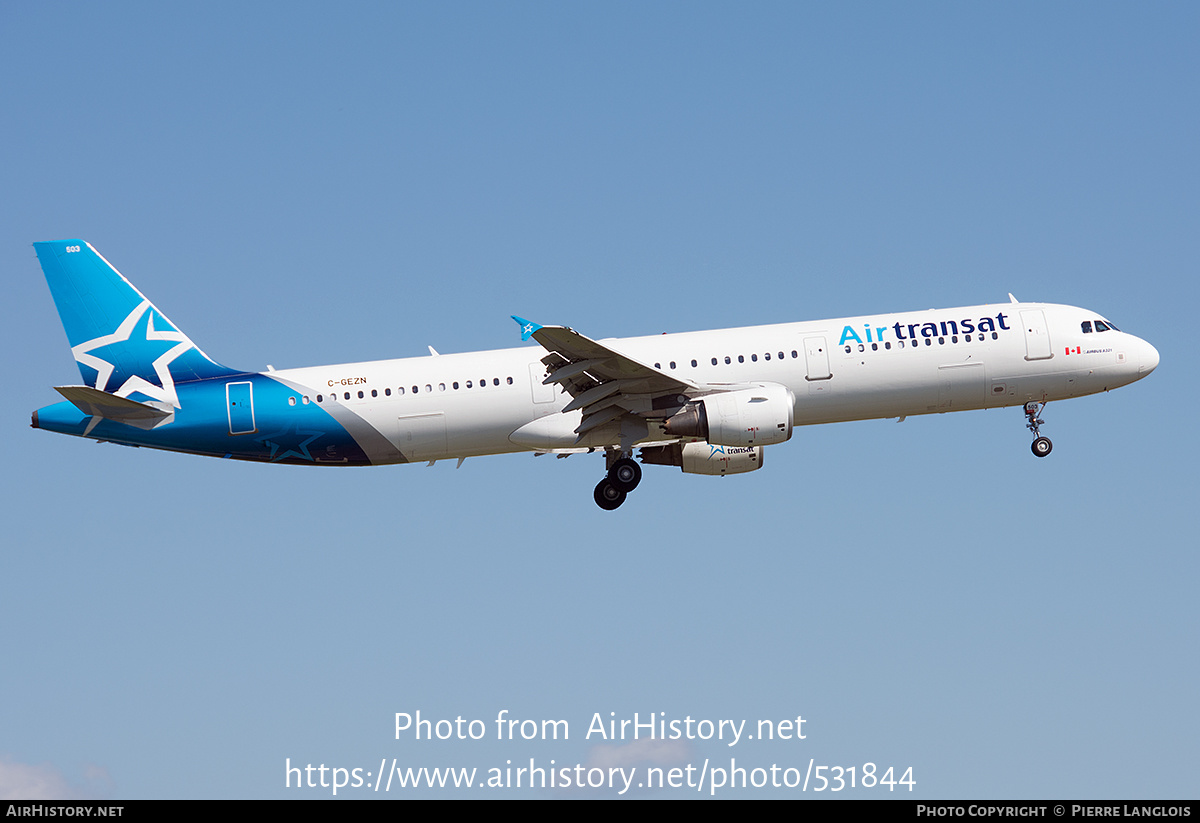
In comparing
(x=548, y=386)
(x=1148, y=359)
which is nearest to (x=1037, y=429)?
(x=1148, y=359)

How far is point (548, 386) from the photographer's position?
4106 centimetres

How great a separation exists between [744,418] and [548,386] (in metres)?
6.08

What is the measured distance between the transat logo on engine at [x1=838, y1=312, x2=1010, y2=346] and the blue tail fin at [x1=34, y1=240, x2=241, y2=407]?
1876 cm

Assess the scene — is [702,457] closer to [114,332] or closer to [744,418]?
[744,418]

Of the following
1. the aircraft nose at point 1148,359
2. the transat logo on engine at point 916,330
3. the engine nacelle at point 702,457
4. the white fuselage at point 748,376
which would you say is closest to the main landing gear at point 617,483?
the white fuselage at point 748,376

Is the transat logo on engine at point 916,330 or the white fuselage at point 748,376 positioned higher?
the transat logo on engine at point 916,330

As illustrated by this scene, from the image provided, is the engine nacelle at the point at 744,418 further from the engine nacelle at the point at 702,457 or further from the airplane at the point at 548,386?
the engine nacelle at the point at 702,457

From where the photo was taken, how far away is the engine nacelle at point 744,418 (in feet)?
128

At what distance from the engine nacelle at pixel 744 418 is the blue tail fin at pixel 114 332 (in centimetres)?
1429

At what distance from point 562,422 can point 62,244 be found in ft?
53.8

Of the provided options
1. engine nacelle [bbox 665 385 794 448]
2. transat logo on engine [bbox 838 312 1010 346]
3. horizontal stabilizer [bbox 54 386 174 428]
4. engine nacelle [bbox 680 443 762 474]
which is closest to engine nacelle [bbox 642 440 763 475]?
engine nacelle [bbox 680 443 762 474]

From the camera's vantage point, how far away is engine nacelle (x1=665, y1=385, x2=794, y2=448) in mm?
39094
